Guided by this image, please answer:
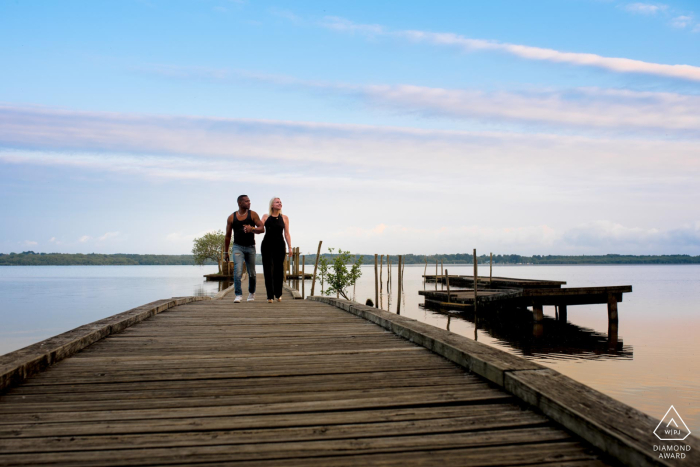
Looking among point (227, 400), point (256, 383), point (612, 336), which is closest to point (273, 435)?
point (227, 400)

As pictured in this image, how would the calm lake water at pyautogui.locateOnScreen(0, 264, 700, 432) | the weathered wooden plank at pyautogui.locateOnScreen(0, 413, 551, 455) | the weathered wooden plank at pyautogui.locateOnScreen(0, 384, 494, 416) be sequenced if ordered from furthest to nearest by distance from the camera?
the calm lake water at pyautogui.locateOnScreen(0, 264, 700, 432), the weathered wooden plank at pyautogui.locateOnScreen(0, 384, 494, 416), the weathered wooden plank at pyautogui.locateOnScreen(0, 413, 551, 455)

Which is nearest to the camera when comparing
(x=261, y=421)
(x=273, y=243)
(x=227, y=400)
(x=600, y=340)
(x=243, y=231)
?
(x=261, y=421)

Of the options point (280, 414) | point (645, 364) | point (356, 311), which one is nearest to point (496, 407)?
point (280, 414)

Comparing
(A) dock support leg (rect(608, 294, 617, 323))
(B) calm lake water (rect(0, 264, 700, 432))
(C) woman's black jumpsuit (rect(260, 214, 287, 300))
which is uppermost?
(C) woman's black jumpsuit (rect(260, 214, 287, 300))

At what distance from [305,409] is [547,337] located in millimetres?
20606

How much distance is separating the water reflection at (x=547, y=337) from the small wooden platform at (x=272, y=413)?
14.9 metres

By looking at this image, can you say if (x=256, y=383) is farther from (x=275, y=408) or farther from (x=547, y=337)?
(x=547, y=337)

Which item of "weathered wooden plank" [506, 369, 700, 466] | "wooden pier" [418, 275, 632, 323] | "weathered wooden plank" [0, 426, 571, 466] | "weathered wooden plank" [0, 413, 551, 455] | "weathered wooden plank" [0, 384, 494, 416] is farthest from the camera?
"wooden pier" [418, 275, 632, 323]

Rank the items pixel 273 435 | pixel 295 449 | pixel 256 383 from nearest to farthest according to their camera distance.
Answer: pixel 295 449 < pixel 273 435 < pixel 256 383

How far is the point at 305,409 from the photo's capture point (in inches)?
105

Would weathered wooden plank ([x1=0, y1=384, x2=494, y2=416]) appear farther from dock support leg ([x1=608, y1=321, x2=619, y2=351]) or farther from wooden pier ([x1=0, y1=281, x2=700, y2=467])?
dock support leg ([x1=608, y1=321, x2=619, y2=351])

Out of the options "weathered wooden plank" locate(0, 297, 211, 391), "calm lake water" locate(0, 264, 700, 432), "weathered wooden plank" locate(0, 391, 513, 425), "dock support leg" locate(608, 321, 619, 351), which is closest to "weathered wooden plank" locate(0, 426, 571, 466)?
"weathered wooden plank" locate(0, 391, 513, 425)

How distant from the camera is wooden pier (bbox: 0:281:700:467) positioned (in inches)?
81.7

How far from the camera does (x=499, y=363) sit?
10.4 feet
